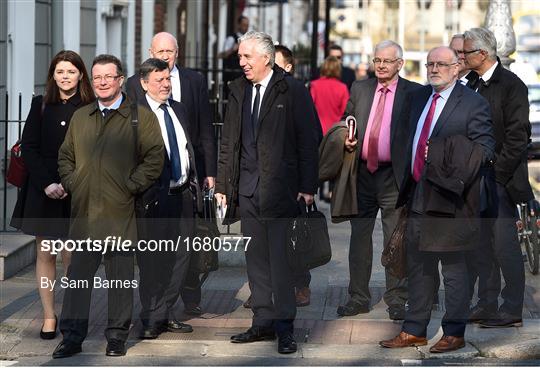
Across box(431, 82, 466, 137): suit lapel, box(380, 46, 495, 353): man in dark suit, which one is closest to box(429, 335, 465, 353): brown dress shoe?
box(380, 46, 495, 353): man in dark suit

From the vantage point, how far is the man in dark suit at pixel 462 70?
8875 millimetres

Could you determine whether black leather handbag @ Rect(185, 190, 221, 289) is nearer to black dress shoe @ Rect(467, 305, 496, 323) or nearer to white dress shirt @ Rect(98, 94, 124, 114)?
white dress shirt @ Rect(98, 94, 124, 114)

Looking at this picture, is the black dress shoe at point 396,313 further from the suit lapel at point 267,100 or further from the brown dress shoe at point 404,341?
the suit lapel at point 267,100

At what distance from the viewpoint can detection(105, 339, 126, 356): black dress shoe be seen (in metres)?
8.03

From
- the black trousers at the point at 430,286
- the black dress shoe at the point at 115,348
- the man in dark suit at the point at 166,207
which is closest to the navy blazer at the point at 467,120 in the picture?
the black trousers at the point at 430,286

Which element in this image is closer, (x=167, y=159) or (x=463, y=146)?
(x=463, y=146)

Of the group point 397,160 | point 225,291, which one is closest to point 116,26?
point 225,291

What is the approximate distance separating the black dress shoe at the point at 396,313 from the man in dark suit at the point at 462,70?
155 centimetres

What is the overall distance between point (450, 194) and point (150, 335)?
2.05m

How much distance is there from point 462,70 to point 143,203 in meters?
2.52

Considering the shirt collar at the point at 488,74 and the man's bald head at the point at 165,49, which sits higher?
the man's bald head at the point at 165,49

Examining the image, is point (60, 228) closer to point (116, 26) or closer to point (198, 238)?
point (198, 238)

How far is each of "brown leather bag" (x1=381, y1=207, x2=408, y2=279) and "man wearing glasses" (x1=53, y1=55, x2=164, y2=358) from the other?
4.99ft

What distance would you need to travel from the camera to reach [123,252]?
315 inches
